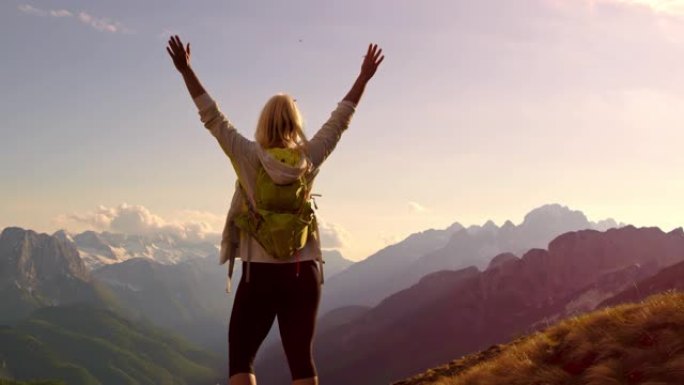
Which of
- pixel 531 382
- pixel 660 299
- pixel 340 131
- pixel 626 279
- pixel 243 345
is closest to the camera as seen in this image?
pixel 243 345

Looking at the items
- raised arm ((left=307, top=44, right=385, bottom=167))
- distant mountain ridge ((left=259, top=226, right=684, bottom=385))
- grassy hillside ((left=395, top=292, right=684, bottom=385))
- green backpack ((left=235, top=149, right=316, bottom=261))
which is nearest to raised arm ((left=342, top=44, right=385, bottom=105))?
raised arm ((left=307, top=44, right=385, bottom=167))

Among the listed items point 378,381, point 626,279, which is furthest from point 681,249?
point 378,381

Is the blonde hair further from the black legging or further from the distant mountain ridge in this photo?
the distant mountain ridge

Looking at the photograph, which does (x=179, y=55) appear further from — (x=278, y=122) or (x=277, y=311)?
(x=277, y=311)

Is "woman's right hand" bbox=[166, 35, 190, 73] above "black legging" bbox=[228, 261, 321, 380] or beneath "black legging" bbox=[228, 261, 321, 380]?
above

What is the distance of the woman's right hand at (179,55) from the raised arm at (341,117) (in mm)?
1167

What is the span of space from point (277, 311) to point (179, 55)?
2163 mm

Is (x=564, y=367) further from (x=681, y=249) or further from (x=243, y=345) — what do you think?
(x=681, y=249)

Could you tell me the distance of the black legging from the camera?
4.44 metres

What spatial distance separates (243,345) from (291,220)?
102 cm

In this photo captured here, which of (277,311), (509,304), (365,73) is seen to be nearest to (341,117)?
(365,73)

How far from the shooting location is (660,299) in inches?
362

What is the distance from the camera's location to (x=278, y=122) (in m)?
4.64

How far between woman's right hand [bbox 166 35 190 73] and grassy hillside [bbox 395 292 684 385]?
215 inches
